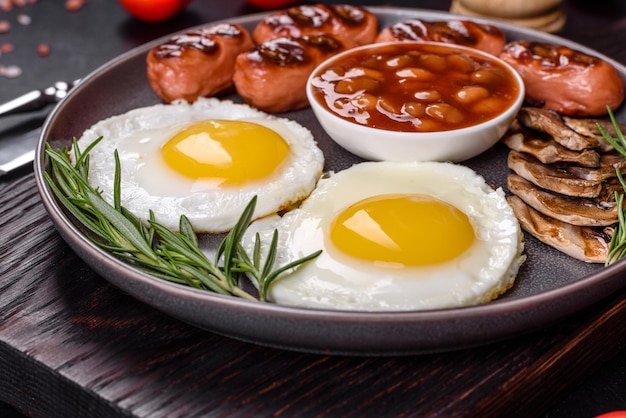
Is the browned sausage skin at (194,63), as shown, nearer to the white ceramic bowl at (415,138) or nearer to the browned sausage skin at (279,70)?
the browned sausage skin at (279,70)

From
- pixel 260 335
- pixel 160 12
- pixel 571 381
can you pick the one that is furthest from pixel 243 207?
pixel 160 12

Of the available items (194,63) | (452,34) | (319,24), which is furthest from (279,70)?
(452,34)

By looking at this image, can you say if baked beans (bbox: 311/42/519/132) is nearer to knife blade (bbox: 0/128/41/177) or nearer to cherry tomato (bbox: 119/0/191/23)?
knife blade (bbox: 0/128/41/177)

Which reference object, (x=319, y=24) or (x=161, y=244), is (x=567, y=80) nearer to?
(x=319, y=24)

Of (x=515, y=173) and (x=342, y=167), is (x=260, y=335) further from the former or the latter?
(x=515, y=173)

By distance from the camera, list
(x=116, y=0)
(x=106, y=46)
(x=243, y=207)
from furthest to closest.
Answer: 1. (x=116, y=0)
2. (x=106, y=46)
3. (x=243, y=207)

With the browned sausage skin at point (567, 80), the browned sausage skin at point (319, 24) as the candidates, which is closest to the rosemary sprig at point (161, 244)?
the browned sausage skin at point (319, 24)

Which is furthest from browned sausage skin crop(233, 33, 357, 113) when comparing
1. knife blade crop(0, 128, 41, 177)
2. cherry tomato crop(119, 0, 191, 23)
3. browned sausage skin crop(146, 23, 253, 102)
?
cherry tomato crop(119, 0, 191, 23)
